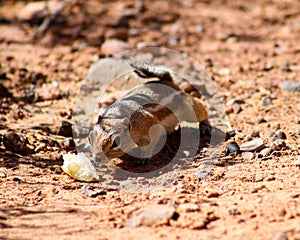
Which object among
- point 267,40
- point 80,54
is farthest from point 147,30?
point 267,40

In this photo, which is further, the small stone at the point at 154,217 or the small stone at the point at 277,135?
the small stone at the point at 277,135

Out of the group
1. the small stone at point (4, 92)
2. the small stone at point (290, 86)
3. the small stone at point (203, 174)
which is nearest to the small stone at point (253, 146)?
the small stone at point (203, 174)

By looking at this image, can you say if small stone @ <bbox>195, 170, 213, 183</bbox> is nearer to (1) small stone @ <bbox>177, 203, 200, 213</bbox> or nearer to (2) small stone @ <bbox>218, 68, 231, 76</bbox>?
(1) small stone @ <bbox>177, 203, 200, 213</bbox>

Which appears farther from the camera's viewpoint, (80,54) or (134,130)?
(80,54)

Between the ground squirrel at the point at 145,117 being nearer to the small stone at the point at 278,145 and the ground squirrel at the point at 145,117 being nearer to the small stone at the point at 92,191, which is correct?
the small stone at the point at 92,191

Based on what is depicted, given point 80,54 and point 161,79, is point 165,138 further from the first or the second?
point 80,54
